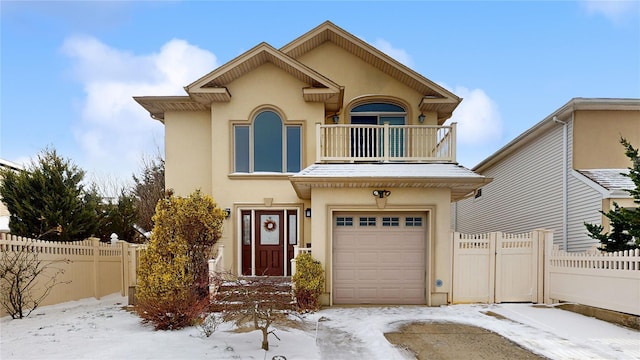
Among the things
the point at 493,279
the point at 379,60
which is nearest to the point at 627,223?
the point at 493,279

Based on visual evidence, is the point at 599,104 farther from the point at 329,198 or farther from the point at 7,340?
the point at 7,340

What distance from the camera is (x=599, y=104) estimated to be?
10312mm

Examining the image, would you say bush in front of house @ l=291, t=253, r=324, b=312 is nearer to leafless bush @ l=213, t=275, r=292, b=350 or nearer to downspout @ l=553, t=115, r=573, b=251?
leafless bush @ l=213, t=275, r=292, b=350

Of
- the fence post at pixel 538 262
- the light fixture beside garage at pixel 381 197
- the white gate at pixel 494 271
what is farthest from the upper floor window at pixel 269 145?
the fence post at pixel 538 262

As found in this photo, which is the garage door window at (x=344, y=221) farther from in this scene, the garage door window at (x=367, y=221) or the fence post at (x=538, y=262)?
the fence post at (x=538, y=262)

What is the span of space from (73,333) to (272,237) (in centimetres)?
530

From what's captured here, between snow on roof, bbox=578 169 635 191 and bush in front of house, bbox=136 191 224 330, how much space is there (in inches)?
436

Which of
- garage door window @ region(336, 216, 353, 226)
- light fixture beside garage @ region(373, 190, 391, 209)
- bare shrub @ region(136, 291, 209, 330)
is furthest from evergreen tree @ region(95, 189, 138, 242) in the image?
light fixture beside garage @ region(373, 190, 391, 209)

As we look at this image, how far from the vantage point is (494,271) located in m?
8.48

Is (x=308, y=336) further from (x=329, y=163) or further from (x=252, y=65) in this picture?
(x=252, y=65)

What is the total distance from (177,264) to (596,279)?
30.1 feet

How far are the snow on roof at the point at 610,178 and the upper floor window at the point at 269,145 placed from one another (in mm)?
9133

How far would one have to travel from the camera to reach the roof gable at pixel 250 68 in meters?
9.85

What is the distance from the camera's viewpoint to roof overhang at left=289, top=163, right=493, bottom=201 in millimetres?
8016
